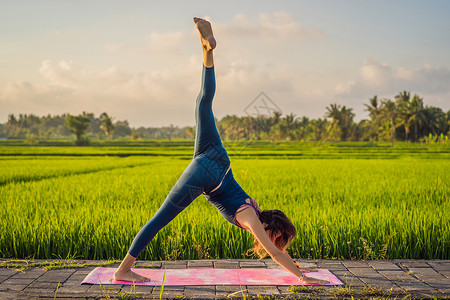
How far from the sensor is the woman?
104 inches

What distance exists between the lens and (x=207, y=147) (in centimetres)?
276

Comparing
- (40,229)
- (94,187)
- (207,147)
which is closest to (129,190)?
(94,187)

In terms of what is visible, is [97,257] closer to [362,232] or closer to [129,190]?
[362,232]

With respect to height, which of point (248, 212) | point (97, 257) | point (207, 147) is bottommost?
point (97, 257)

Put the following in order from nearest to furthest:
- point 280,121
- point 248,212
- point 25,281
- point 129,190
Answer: point 248,212 < point 25,281 < point 129,190 < point 280,121

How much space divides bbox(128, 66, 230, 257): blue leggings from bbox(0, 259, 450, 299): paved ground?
0.37 m

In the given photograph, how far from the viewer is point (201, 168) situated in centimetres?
269

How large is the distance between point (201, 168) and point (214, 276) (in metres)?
0.87

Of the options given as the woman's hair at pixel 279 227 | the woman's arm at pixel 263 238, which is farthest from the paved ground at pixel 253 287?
the woman's hair at pixel 279 227

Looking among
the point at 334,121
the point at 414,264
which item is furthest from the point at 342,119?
the point at 414,264

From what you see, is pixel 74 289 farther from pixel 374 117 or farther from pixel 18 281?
pixel 374 117

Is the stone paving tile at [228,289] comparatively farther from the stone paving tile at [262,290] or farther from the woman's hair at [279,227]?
the woman's hair at [279,227]

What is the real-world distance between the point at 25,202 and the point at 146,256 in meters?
3.60

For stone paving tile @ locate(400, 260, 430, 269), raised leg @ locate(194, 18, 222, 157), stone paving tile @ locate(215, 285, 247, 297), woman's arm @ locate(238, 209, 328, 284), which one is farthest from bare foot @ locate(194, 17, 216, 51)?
stone paving tile @ locate(400, 260, 430, 269)
